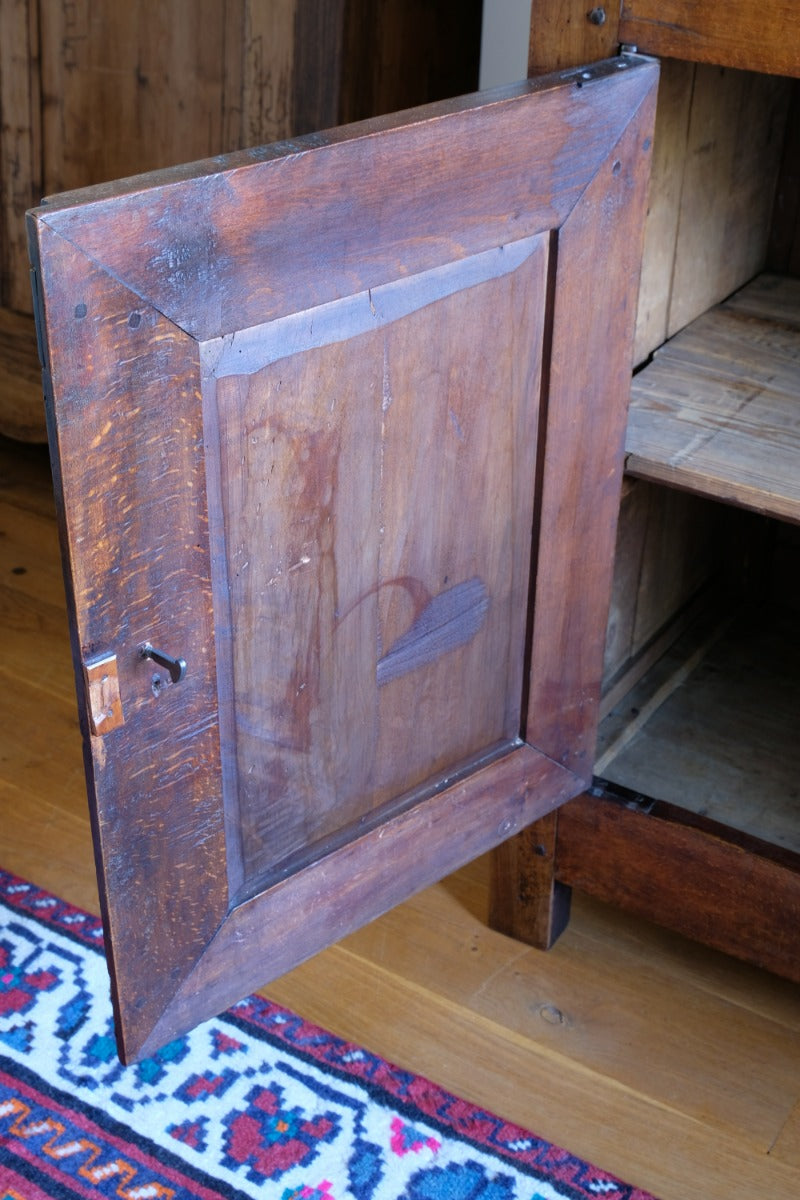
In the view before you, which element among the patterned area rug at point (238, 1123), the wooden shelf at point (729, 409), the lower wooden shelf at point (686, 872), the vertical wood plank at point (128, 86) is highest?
the vertical wood plank at point (128, 86)

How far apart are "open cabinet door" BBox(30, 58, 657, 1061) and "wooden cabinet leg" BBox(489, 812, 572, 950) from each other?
0.18 metres

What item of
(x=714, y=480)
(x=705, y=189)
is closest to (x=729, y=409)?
(x=714, y=480)

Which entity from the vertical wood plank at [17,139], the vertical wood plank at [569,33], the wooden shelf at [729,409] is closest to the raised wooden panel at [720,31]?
the vertical wood plank at [569,33]

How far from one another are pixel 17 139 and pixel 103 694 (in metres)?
1.50

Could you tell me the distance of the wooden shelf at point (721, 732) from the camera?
1526 millimetres

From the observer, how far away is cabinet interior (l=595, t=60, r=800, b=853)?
1367 millimetres

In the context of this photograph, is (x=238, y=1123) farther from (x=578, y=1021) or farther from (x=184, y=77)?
(x=184, y=77)

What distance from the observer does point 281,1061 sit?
1.44 m

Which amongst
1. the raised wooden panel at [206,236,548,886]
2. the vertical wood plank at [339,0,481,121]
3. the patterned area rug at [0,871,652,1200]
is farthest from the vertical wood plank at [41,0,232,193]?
the patterned area rug at [0,871,652,1200]

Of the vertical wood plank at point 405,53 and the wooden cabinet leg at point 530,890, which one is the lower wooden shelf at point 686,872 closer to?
the wooden cabinet leg at point 530,890

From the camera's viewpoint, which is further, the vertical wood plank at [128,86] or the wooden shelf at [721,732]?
the vertical wood plank at [128,86]

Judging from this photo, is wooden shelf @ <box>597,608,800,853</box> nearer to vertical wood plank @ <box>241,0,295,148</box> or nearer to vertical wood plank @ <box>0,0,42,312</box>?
vertical wood plank @ <box>241,0,295,148</box>

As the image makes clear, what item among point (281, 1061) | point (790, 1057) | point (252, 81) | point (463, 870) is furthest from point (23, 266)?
point (790, 1057)

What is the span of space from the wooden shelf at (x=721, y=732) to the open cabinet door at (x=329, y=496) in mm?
236
